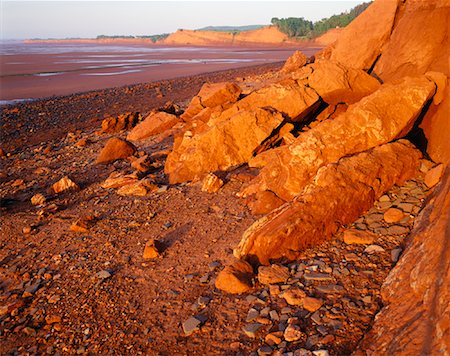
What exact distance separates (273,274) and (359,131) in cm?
273

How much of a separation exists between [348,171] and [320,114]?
3333mm

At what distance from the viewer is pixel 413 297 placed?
330cm

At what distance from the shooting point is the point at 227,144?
7.74 metres

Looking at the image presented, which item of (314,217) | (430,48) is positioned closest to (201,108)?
(430,48)

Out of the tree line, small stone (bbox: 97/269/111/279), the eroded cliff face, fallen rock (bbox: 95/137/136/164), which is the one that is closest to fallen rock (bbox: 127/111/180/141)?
fallen rock (bbox: 95/137/136/164)

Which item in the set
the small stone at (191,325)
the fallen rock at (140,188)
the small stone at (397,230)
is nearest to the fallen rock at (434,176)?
the small stone at (397,230)

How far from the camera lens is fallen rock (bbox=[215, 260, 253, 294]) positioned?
4355 millimetres

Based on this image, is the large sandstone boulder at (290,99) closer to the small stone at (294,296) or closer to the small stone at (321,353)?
the small stone at (294,296)

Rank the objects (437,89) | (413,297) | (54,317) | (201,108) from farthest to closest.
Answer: (201,108)
(437,89)
(54,317)
(413,297)

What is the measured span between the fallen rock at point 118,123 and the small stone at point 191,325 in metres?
11.2

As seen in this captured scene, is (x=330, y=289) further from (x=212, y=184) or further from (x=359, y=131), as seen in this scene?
(x=212, y=184)

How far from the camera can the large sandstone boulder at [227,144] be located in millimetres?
7461

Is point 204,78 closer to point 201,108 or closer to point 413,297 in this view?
point 201,108

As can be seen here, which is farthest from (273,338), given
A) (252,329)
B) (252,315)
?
(252,315)
